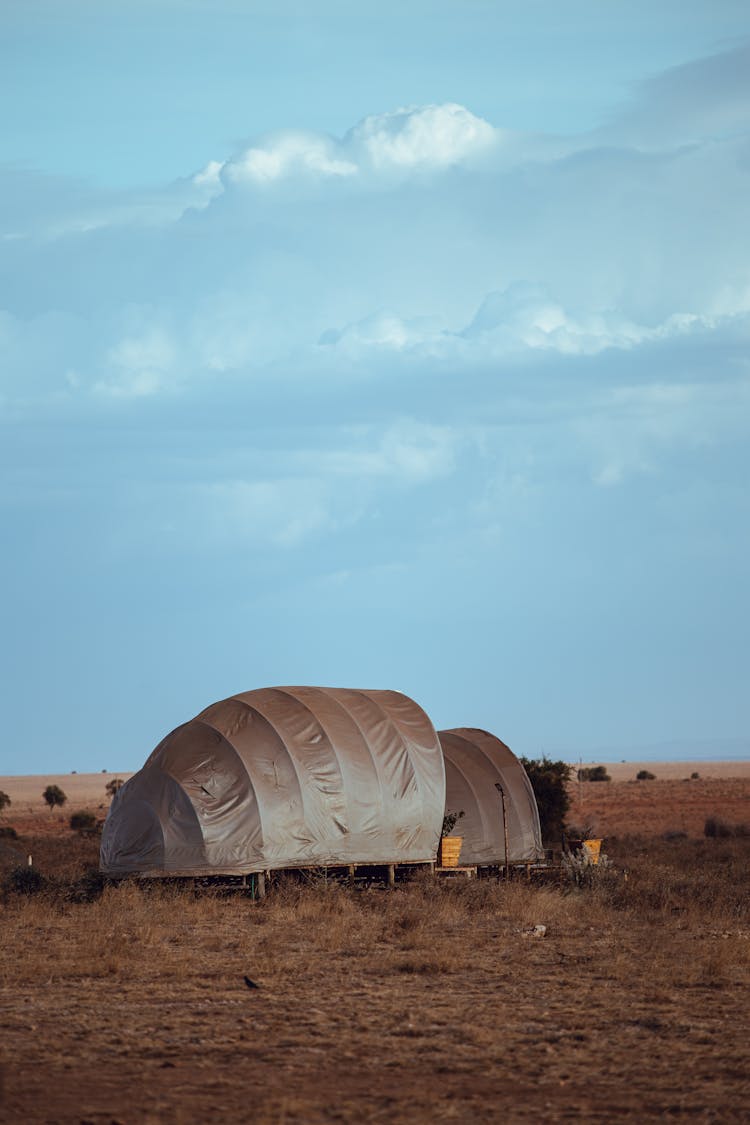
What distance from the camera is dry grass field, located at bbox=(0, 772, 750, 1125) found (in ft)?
30.1

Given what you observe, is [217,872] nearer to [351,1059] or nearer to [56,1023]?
[56,1023]

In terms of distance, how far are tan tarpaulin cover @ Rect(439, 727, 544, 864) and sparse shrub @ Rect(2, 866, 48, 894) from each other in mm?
9965

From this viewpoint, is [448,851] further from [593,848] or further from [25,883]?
[25,883]

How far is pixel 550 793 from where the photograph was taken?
145 feet

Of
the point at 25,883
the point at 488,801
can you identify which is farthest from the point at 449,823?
the point at 25,883

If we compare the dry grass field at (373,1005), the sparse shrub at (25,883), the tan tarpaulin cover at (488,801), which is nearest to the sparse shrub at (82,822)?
the tan tarpaulin cover at (488,801)

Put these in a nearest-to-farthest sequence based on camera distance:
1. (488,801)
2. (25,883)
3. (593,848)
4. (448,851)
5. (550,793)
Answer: (25,883), (448,851), (593,848), (488,801), (550,793)

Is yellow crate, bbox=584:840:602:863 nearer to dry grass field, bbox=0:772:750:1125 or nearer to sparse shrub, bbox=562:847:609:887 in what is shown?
sparse shrub, bbox=562:847:609:887

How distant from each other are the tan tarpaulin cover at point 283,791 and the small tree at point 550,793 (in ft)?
54.4

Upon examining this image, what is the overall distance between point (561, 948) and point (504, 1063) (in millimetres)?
7620

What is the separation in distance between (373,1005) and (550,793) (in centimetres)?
3197

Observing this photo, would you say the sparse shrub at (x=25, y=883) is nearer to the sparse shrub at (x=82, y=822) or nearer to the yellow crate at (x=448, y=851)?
the yellow crate at (x=448, y=851)

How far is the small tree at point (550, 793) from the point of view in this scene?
43281 millimetres

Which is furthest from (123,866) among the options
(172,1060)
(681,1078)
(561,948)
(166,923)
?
(681,1078)
